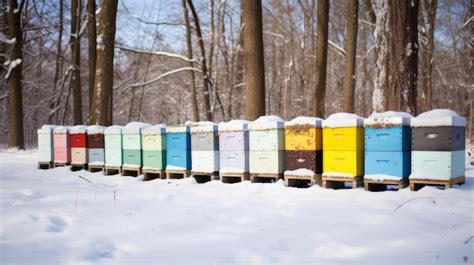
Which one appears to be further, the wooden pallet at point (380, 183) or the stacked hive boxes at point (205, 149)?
the stacked hive boxes at point (205, 149)

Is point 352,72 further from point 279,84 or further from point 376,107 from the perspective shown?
point 279,84

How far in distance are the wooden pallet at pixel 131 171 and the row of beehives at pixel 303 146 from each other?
0.08 metres

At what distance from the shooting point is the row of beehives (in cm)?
555

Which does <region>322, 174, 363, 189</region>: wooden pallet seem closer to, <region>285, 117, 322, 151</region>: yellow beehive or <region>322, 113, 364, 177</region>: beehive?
<region>322, 113, 364, 177</region>: beehive

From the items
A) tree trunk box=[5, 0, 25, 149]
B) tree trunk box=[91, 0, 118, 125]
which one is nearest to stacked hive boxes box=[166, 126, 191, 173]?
tree trunk box=[91, 0, 118, 125]

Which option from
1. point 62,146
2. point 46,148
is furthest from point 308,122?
point 46,148

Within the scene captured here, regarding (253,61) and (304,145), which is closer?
(304,145)

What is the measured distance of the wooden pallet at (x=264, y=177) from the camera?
6.71m

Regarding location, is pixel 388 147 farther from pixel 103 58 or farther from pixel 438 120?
pixel 103 58

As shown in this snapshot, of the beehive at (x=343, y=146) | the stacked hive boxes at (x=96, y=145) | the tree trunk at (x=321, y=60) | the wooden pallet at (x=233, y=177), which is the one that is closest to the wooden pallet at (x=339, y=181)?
the beehive at (x=343, y=146)

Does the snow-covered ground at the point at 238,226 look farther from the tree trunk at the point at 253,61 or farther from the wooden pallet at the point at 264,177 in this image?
the tree trunk at the point at 253,61

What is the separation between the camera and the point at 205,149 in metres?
7.37

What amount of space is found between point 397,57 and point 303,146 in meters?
2.36

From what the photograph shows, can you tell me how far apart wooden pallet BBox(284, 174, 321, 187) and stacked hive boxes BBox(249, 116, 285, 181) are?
0.20m
